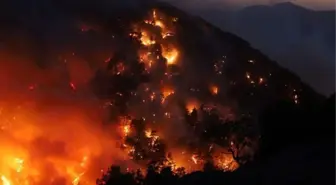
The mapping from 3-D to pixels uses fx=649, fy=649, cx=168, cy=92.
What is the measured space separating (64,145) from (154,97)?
6.42 meters

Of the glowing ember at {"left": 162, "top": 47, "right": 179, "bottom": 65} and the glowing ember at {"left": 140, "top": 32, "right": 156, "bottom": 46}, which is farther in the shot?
the glowing ember at {"left": 162, "top": 47, "right": 179, "bottom": 65}

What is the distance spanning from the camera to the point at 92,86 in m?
33.7

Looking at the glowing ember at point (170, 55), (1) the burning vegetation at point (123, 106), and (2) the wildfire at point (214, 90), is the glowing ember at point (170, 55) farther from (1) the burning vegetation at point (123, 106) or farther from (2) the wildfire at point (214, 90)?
(2) the wildfire at point (214, 90)

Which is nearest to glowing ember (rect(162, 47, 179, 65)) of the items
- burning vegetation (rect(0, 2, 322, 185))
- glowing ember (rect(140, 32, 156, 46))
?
burning vegetation (rect(0, 2, 322, 185))

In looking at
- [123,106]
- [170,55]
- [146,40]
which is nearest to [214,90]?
[170,55]

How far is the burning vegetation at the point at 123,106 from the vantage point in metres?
29.2

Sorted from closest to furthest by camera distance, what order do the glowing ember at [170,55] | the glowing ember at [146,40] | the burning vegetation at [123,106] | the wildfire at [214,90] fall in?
the burning vegetation at [123,106], the glowing ember at [146,40], the glowing ember at [170,55], the wildfire at [214,90]

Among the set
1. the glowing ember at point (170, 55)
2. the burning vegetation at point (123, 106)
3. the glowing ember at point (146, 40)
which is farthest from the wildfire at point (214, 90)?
the glowing ember at point (146, 40)

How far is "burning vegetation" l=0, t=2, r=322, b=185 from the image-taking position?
1152 inches

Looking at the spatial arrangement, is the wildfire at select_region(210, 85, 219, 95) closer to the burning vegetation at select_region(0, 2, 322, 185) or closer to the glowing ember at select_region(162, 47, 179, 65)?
the burning vegetation at select_region(0, 2, 322, 185)

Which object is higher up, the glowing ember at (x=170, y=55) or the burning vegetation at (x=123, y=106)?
the glowing ember at (x=170, y=55)

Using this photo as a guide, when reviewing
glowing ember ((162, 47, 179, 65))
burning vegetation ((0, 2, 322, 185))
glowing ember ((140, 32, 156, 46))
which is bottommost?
burning vegetation ((0, 2, 322, 185))

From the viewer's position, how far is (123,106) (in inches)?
1324

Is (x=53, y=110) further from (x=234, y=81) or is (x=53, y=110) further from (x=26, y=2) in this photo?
(x=234, y=81)
